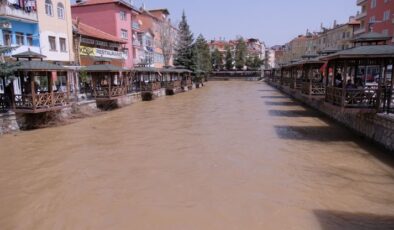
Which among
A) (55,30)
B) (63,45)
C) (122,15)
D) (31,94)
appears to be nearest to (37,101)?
(31,94)

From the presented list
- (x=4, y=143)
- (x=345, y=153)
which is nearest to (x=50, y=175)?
(x=4, y=143)

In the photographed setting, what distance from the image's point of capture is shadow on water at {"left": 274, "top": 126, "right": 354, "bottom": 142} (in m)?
14.7

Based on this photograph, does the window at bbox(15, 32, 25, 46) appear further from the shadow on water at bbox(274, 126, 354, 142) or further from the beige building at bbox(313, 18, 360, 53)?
the beige building at bbox(313, 18, 360, 53)

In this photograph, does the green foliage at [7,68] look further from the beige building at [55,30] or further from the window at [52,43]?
the window at [52,43]

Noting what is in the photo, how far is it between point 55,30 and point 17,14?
13.9ft

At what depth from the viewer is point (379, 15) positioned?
42688 millimetres

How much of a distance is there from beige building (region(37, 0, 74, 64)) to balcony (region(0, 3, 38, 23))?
770 millimetres

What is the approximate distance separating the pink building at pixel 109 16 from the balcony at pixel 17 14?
55.3ft

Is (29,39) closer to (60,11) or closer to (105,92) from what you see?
(60,11)

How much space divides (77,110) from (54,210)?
14.3m

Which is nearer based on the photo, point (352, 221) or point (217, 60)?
point (352, 221)

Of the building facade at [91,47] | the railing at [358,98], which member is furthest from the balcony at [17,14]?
the railing at [358,98]

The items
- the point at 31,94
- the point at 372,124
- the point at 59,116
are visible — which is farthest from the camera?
the point at 59,116

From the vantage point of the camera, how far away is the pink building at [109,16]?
4091 centimetres
